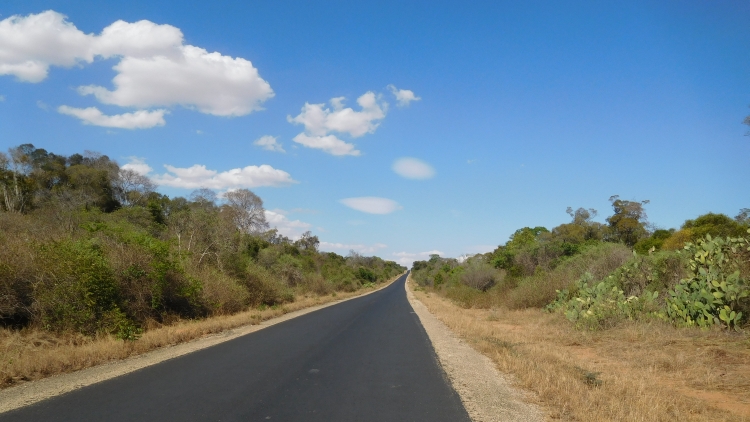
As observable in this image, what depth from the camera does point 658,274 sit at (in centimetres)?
1731

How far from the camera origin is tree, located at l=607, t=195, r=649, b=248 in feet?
159

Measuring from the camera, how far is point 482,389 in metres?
8.39

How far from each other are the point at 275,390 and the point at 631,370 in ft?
24.8

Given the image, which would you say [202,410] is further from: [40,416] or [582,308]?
[582,308]

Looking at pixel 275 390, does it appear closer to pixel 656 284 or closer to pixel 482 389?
pixel 482 389

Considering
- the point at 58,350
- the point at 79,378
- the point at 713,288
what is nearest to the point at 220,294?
the point at 58,350

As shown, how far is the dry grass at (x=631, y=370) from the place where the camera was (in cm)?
707

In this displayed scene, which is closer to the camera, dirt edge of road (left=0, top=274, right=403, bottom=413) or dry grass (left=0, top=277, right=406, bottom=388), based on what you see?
dirt edge of road (left=0, top=274, right=403, bottom=413)

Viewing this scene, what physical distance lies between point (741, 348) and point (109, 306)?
16417 millimetres

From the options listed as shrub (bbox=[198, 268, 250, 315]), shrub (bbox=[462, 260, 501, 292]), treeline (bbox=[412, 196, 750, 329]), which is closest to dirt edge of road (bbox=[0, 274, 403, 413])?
shrub (bbox=[198, 268, 250, 315])

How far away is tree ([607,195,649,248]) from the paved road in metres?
43.4

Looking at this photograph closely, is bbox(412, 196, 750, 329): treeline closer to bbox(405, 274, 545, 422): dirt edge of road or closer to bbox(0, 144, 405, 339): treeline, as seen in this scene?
bbox(405, 274, 545, 422): dirt edge of road

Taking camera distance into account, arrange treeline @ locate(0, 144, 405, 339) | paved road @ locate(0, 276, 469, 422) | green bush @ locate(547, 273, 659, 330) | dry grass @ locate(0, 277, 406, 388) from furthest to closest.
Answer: green bush @ locate(547, 273, 659, 330) → treeline @ locate(0, 144, 405, 339) → dry grass @ locate(0, 277, 406, 388) → paved road @ locate(0, 276, 469, 422)

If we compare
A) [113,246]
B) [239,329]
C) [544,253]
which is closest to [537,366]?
[239,329]
